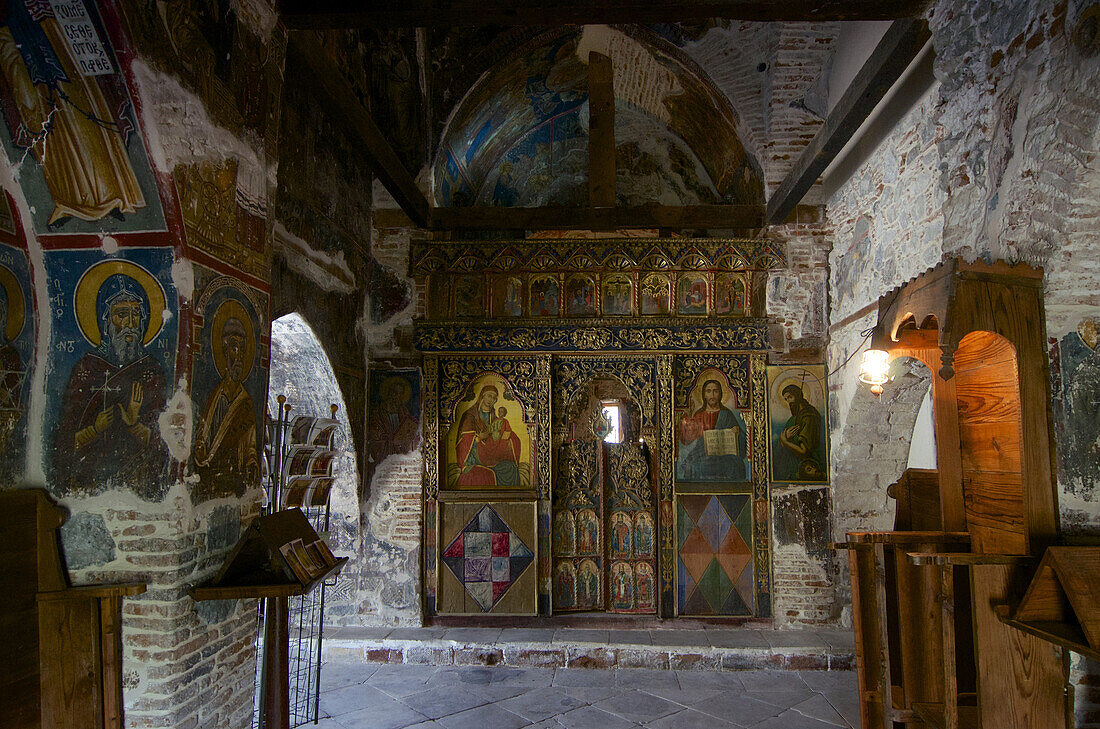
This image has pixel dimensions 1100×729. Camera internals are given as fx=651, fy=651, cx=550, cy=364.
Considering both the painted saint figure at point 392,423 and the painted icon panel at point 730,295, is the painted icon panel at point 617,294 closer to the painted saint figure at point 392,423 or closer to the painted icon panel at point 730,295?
the painted icon panel at point 730,295

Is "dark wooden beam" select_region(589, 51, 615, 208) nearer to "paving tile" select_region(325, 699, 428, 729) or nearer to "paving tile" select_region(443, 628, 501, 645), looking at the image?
"paving tile" select_region(443, 628, 501, 645)

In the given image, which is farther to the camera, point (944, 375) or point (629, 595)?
point (629, 595)

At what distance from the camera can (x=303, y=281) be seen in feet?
17.9

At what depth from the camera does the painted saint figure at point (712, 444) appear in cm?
719

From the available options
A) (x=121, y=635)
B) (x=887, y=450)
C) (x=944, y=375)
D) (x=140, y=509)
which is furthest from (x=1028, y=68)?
(x=121, y=635)

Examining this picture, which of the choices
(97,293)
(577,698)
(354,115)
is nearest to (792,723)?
(577,698)

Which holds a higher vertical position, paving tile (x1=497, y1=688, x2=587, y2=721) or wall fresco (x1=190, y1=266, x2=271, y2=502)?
wall fresco (x1=190, y1=266, x2=271, y2=502)

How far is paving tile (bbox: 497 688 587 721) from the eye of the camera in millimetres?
5285

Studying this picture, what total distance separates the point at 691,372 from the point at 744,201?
7.59 feet

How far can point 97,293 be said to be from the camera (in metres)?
3.18

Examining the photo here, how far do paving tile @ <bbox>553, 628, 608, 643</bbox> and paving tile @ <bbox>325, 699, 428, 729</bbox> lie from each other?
1696 mm

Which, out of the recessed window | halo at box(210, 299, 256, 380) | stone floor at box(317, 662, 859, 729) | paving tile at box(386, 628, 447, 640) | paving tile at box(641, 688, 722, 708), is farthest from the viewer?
the recessed window

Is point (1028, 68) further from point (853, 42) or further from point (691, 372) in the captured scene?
point (691, 372)

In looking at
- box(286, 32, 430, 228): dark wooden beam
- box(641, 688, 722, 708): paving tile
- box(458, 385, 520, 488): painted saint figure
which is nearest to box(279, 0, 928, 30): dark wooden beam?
box(286, 32, 430, 228): dark wooden beam
